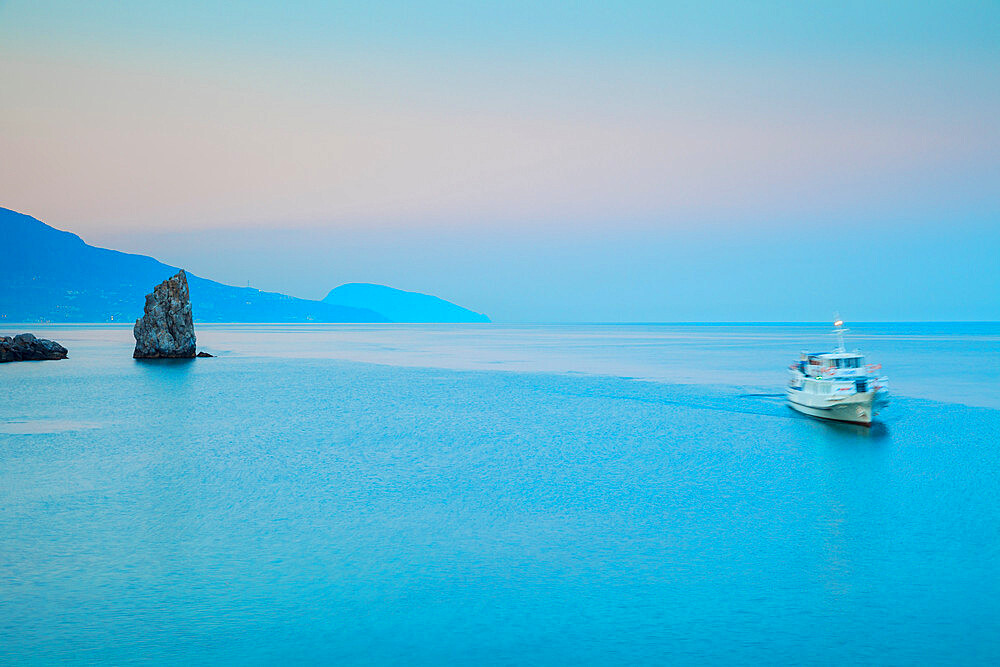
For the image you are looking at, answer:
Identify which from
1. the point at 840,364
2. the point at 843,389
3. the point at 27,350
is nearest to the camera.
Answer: the point at 843,389

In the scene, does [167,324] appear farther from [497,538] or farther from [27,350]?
[497,538]

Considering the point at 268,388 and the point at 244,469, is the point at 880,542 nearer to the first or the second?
the point at 244,469

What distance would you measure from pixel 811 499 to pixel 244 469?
23.0 metres

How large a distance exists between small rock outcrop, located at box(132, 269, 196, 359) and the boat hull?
71761mm

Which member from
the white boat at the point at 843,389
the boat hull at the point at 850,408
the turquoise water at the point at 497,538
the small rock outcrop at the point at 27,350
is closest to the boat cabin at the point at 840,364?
the white boat at the point at 843,389

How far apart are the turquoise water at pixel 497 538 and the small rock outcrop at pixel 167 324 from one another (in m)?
43.2

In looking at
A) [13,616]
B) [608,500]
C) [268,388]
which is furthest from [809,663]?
[268,388]

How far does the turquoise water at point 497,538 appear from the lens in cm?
1452

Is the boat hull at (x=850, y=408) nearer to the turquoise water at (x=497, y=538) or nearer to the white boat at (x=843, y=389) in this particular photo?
the white boat at (x=843, y=389)

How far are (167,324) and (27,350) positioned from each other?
19566 mm

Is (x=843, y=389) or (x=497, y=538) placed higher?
(x=843, y=389)

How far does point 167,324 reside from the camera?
308 ft

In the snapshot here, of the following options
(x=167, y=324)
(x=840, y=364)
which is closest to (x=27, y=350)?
(x=167, y=324)

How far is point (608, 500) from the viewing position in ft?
84.5
